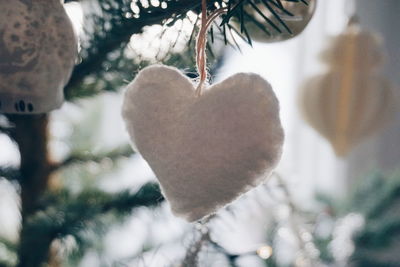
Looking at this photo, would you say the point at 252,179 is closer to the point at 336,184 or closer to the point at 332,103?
the point at 332,103

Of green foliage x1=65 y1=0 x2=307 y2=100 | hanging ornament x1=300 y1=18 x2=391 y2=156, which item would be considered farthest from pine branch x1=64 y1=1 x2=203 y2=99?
hanging ornament x1=300 y1=18 x2=391 y2=156

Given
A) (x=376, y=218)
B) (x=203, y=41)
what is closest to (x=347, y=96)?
(x=376, y=218)

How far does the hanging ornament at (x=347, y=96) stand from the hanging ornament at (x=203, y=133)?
580 millimetres

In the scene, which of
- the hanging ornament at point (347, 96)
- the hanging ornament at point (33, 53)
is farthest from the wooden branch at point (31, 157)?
the hanging ornament at point (347, 96)

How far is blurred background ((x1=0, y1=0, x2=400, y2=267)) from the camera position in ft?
1.19

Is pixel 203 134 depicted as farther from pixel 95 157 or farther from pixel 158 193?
pixel 95 157

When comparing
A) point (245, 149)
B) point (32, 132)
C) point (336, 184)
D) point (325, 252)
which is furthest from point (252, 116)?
point (336, 184)

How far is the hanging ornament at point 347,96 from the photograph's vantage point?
82cm

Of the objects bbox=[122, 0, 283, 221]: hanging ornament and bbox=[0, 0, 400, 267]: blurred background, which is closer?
bbox=[122, 0, 283, 221]: hanging ornament

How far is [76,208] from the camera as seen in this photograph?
0.38 metres

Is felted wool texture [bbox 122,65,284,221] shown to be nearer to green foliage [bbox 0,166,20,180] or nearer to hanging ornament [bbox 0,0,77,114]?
hanging ornament [bbox 0,0,77,114]

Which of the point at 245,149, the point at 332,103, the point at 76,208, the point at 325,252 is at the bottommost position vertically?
the point at 325,252

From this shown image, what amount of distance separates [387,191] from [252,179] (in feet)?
2.00

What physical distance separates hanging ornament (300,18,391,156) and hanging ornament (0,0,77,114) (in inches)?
23.6
